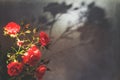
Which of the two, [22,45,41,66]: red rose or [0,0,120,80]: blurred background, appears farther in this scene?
[0,0,120,80]: blurred background

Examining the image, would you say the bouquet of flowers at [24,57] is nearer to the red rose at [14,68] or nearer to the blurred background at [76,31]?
the red rose at [14,68]

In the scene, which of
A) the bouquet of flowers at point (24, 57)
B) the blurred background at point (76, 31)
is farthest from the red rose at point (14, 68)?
the blurred background at point (76, 31)

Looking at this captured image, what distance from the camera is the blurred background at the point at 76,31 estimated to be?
1.99 metres

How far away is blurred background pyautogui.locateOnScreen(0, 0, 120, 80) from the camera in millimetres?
1986

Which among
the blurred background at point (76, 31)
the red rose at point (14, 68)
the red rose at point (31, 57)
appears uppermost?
the blurred background at point (76, 31)

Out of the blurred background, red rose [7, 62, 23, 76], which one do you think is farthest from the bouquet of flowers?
the blurred background

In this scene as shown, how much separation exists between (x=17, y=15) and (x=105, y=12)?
0.62 m

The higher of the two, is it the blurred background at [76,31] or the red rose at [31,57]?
the blurred background at [76,31]

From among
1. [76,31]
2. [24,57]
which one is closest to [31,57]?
[24,57]

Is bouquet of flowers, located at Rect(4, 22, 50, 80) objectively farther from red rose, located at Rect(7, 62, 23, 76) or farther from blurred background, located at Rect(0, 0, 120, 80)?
blurred background, located at Rect(0, 0, 120, 80)

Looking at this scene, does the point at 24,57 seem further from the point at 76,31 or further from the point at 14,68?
the point at 76,31

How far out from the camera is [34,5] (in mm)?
1990

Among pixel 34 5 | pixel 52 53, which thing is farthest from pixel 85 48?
pixel 34 5

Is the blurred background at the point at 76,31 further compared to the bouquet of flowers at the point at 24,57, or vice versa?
the blurred background at the point at 76,31
